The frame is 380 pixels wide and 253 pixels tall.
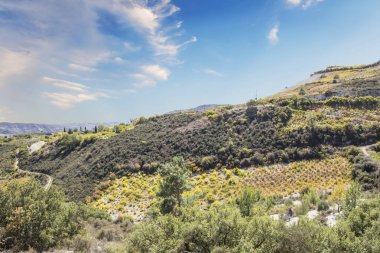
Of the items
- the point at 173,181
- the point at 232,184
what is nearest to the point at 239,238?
the point at 173,181

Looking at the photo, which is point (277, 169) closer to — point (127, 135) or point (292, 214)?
point (292, 214)

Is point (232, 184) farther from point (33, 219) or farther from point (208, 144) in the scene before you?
point (33, 219)

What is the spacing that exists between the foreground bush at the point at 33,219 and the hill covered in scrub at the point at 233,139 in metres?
46.1

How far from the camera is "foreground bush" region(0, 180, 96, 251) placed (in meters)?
18.5

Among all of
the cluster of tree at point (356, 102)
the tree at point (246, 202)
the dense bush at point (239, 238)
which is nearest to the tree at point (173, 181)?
the tree at point (246, 202)

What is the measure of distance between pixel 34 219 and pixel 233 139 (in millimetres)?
58926

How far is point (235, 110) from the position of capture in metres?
88.6

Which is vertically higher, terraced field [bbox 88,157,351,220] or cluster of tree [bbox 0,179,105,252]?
cluster of tree [bbox 0,179,105,252]

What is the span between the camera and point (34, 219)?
19.2m

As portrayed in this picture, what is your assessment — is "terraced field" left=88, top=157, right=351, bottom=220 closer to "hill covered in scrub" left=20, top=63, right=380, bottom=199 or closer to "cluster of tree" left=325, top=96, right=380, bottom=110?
"hill covered in scrub" left=20, top=63, right=380, bottom=199

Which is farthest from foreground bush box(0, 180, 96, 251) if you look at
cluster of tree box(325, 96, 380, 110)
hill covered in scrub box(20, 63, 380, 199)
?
cluster of tree box(325, 96, 380, 110)

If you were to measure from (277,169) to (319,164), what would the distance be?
312 inches

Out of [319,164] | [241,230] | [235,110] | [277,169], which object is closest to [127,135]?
[235,110]

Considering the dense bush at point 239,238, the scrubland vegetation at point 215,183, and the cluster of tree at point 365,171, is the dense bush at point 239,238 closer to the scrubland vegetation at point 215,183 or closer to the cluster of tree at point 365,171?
the scrubland vegetation at point 215,183
